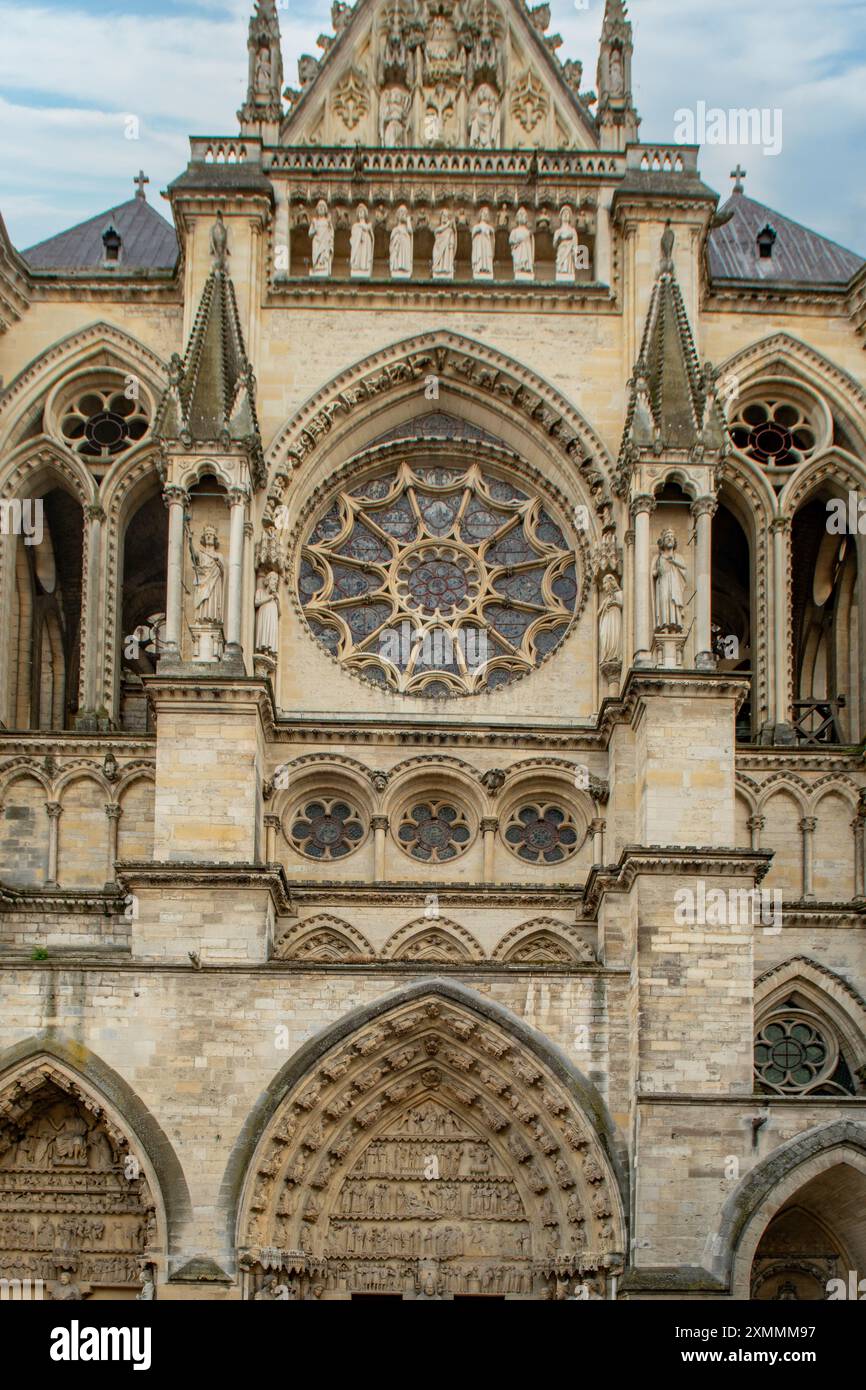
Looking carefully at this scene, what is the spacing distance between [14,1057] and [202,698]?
3.93m

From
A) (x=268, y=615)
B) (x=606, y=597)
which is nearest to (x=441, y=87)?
(x=606, y=597)

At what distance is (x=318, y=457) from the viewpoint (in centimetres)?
2711

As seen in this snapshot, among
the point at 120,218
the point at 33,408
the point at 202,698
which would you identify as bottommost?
the point at 202,698

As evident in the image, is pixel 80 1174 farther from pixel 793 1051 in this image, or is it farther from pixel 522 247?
pixel 522 247

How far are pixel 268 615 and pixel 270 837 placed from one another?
228cm

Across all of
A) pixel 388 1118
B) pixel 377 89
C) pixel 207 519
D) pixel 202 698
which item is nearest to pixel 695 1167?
pixel 388 1118

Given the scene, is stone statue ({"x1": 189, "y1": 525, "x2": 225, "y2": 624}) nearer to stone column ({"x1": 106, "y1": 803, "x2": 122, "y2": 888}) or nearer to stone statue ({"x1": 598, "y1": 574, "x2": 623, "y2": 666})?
stone column ({"x1": 106, "y1": 803, "x2": 122, "y2": 888})

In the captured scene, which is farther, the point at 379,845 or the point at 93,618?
the point at 93,618

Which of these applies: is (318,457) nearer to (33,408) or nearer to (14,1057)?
(33,408)

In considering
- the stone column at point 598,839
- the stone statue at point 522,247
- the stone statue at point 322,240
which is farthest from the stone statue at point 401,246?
the stone column at point 598,839

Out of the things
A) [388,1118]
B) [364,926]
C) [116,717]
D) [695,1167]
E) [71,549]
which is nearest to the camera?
[695,1167]

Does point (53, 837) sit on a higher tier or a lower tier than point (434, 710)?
lower

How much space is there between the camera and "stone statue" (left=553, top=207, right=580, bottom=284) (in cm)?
2745

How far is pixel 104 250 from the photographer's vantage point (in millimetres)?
30219
